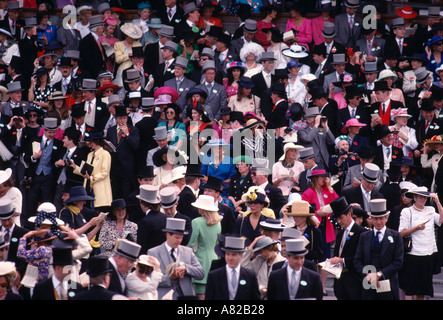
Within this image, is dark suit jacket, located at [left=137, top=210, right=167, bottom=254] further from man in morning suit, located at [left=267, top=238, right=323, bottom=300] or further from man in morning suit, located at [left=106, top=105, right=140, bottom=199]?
man in morning suit, located at [left=106, top=105, right=140, bottom=199]

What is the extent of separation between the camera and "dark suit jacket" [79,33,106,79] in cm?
1900

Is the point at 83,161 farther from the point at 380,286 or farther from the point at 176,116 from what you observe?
the point at 380,286

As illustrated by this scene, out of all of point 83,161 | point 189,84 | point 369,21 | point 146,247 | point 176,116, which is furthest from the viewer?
point 369,21

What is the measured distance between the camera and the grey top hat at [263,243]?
458 inches

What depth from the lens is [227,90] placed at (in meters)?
18.1

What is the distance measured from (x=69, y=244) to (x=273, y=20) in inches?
405

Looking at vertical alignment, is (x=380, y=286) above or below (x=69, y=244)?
below

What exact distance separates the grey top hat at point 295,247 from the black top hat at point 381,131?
5.54 m

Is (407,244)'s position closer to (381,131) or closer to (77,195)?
(381,131)

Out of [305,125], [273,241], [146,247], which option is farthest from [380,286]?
[305,125]

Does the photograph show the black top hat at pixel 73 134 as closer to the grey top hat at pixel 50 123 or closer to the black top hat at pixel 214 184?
A: the grey top hat at pixel 50 123

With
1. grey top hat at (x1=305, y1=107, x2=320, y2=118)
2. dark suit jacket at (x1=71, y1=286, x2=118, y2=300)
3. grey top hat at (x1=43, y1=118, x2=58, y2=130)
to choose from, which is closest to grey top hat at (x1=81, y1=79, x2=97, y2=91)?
grey top hat at (x1=43, y1=118, x2=58, y2=130)

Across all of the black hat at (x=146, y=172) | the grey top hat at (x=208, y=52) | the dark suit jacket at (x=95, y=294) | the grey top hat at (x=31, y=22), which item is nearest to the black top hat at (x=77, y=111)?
the black hat at (x=146, y=172)

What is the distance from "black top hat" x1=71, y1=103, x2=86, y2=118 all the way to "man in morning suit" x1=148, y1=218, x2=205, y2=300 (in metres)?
5.68
